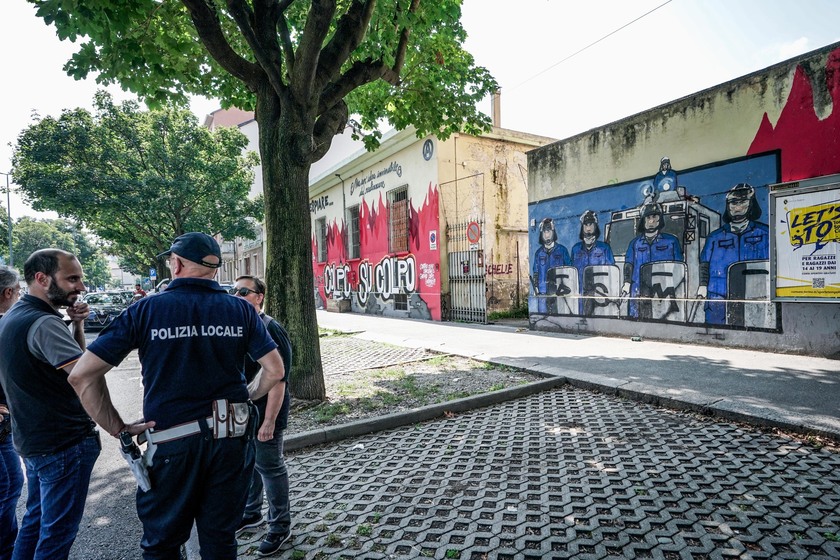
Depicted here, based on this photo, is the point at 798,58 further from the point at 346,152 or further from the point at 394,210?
the point at 346,152

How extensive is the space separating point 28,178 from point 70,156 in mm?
1802

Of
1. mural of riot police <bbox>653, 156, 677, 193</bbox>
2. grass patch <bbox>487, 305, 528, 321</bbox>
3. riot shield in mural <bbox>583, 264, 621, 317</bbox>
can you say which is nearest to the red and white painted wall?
grass patch <bbox>487, 305, 528, 321</bbox>

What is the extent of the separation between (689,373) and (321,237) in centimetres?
2003

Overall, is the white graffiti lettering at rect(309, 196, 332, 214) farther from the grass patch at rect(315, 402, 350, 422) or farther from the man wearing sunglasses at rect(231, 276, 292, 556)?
the man wearing sunglasses at rect(231, 276, 292, 556)

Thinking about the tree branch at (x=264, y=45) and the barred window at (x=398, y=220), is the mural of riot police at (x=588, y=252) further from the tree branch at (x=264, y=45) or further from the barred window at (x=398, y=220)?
the tree branch at (x=264, y=45)

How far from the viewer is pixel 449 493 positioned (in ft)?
11.2

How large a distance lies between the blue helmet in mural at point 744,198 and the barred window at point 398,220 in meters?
10.2

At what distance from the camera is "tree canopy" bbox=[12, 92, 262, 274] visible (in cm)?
1950

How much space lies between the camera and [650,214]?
30.5ft

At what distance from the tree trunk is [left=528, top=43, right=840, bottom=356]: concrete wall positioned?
Result: 7018mm

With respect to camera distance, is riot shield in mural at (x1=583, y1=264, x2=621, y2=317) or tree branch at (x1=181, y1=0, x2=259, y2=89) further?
riot shield in mural at (x1=583, y1=264, x2=621, y2=317)

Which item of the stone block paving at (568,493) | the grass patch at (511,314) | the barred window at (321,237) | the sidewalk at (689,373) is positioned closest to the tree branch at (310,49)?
the stone block paving at (568,493)

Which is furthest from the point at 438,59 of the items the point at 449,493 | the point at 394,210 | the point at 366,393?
the point at 394,210

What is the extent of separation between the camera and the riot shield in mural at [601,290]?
393 inches
